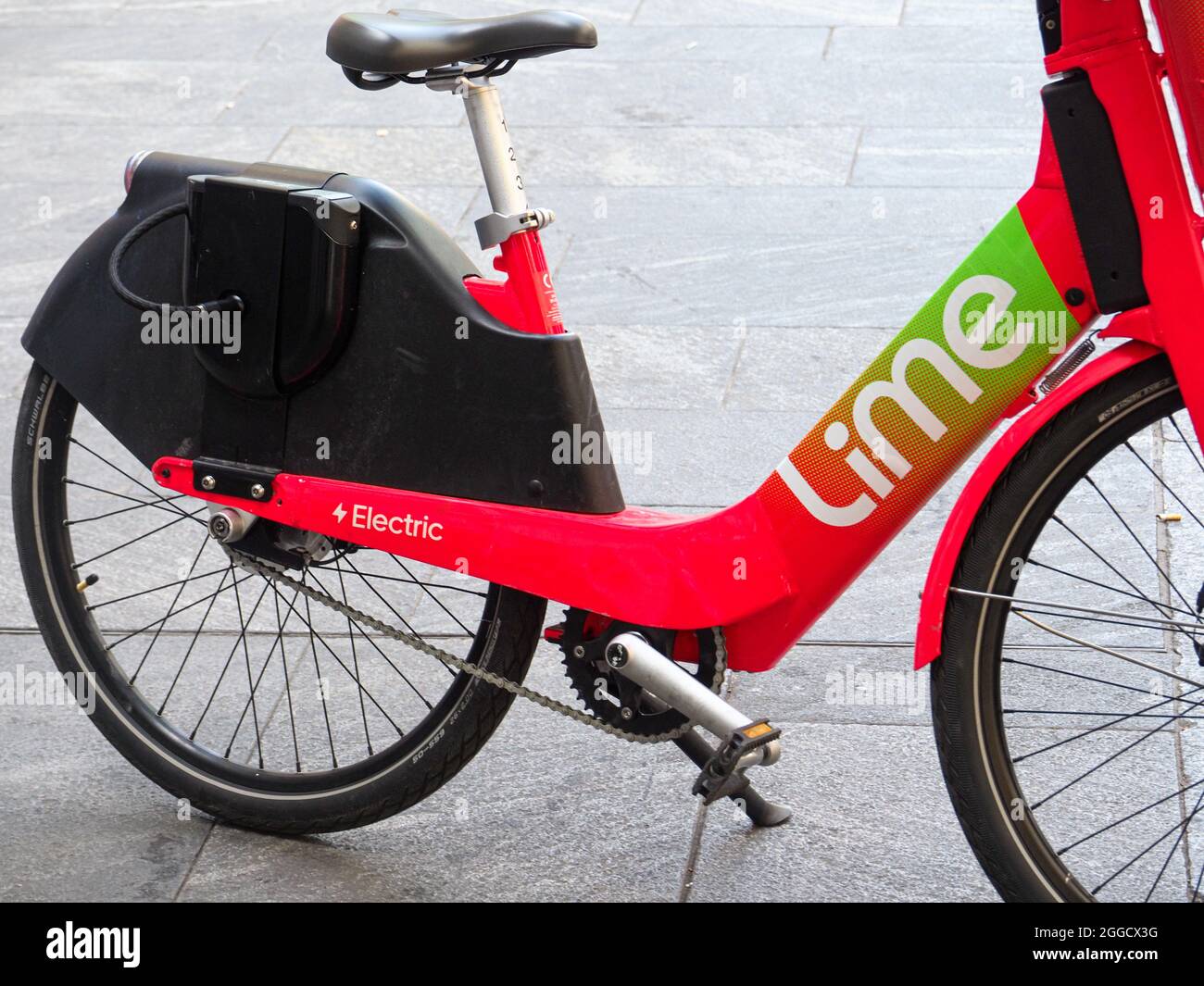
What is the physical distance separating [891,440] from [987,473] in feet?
0.58

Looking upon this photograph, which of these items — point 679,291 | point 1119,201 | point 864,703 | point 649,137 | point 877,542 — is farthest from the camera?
point 649,137

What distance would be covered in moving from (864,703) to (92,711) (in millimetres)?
1588

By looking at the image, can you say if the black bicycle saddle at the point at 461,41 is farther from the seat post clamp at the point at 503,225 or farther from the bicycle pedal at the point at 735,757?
the bicycle pedal at the point at 735,757

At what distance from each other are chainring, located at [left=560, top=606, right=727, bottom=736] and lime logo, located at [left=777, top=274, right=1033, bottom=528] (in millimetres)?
306

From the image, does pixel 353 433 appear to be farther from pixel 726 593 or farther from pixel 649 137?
pixel 649 137

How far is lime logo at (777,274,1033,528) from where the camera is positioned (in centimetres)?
241

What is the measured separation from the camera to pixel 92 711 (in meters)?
3.31

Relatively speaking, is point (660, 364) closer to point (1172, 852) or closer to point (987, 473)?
point (1172, 852)

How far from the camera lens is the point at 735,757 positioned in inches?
106

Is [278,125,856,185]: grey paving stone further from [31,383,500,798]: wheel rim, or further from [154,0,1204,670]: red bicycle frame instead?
[154,0,1204,670]: red bicycle frame

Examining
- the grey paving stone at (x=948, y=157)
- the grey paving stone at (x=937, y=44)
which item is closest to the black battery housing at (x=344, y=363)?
the grey paving stone at (x=948, y=157)

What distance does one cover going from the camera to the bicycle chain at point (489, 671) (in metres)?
2.81

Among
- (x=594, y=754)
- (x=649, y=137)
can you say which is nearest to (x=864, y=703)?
(x=594, y=754)

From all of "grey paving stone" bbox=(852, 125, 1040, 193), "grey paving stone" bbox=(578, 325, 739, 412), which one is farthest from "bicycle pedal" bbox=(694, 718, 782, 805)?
"grey paving stone" bbox=(852, 125, 1040, 193)
